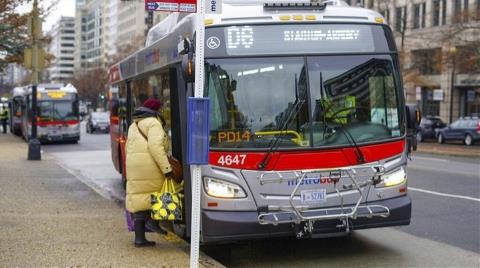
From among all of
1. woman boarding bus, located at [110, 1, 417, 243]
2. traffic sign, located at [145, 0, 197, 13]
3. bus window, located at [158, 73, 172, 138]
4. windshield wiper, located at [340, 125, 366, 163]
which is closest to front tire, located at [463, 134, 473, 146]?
bus window, located at [158, 73, 172, 138]

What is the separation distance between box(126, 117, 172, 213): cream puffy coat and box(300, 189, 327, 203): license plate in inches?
60.0

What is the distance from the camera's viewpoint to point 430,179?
1554cm

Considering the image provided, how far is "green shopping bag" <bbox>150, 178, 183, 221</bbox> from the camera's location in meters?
7.33

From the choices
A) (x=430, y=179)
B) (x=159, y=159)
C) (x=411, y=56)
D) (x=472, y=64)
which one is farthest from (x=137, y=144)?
(x=411, y=56)

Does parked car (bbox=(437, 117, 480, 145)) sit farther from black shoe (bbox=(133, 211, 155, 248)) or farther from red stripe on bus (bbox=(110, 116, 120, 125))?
black shoe (bbox=(133, 211, 155, 248))

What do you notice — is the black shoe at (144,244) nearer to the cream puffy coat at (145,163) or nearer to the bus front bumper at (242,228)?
the cream puffy coat at (145,163)

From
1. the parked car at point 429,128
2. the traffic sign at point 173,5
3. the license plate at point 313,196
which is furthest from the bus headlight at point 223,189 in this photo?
the parked car at point 429,128

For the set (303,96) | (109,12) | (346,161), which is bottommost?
(346,161)

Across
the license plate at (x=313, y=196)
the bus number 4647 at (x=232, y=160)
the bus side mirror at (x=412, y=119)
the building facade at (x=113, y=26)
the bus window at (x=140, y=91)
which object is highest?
the building facade at (x=113, y=26)

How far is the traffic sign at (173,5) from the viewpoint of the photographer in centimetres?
574

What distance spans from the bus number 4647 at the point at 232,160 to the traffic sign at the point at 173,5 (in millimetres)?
1795

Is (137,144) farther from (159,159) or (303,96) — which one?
(303,96)

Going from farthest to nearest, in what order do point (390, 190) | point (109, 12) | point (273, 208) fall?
point (109, 12) < point (390, 190) < point (273, 208)

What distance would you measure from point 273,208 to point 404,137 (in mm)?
1884
